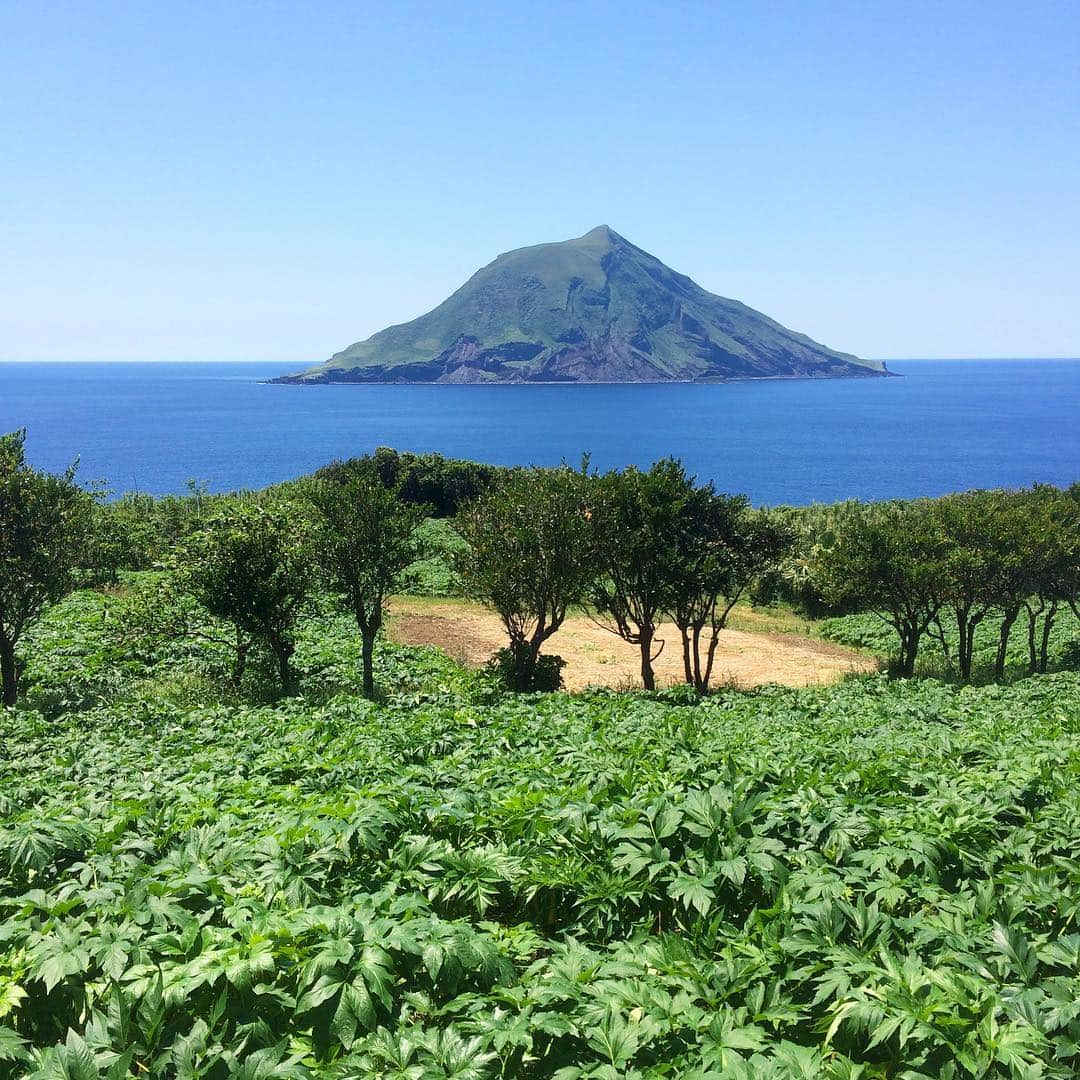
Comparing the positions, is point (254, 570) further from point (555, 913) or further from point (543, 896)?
point (555, 913)

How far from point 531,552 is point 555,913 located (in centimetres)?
1776

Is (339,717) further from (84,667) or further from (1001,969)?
(84,667)

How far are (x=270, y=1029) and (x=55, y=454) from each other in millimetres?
200317

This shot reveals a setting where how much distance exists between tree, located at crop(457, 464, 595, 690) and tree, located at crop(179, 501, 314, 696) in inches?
205

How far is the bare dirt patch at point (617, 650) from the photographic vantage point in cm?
3300

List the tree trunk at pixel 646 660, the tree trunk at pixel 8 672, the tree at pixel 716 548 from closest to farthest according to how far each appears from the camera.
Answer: the tree trunk at pixel 8 672 → the tree at pixel 716 548 → the tree trunk at pixel 646 660

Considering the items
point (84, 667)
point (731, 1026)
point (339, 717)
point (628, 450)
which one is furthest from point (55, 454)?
point (731, 1026)

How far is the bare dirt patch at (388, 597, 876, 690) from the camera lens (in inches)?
1299

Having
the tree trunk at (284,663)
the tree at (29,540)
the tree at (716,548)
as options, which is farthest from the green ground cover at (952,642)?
the tree at (29,540)

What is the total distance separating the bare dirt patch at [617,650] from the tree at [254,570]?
1130cm

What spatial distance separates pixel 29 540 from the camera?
20.7 meters

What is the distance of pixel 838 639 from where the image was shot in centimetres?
4331

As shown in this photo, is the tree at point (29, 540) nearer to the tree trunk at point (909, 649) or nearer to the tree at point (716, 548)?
the tree at point (716, 548)

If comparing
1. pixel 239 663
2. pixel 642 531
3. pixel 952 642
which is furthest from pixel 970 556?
pixel 239 663
